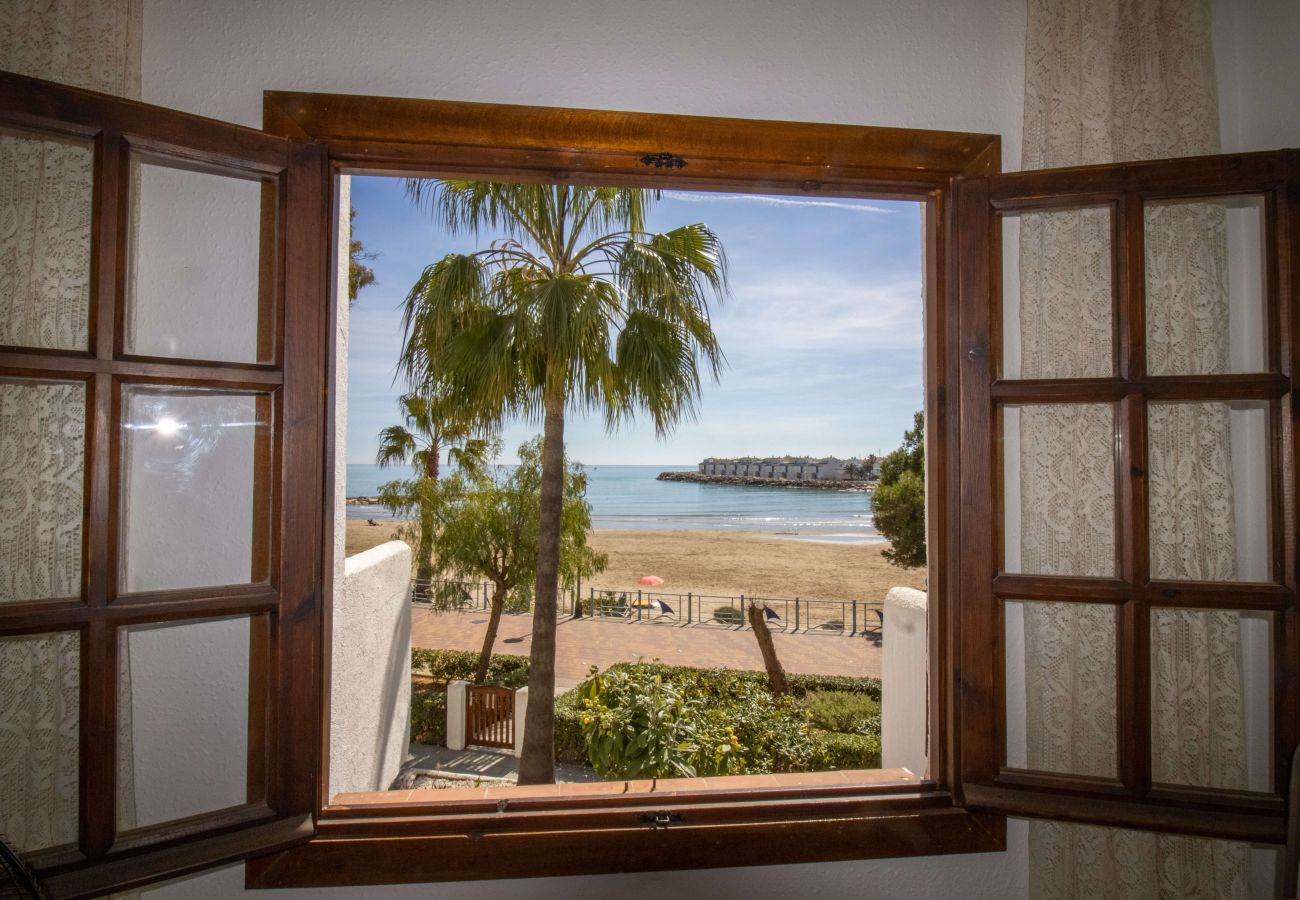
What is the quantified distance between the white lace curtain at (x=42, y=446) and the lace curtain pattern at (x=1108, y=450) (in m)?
1.44

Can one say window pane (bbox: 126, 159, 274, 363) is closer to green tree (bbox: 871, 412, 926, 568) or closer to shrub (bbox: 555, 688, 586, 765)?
shrub (bbox: 555, 688, 586, 765)

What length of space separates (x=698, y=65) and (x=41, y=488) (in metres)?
1.21

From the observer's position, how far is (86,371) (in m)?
0.78

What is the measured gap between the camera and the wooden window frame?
3.22ft

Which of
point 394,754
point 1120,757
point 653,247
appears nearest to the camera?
point 1120,757

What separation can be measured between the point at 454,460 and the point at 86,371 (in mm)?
3493

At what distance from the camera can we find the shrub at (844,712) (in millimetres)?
4016

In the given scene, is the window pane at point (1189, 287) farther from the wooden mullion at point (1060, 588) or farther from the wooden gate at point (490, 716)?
the wooden gate at point (490, 716)

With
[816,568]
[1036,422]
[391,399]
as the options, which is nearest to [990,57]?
[1036,422]

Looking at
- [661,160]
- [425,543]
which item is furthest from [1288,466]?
[425,543]

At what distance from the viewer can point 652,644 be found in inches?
228

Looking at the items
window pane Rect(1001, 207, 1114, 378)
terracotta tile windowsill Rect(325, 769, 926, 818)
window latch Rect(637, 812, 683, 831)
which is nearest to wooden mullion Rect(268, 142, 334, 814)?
terracotta tile windowsill Rect(325, 769, 926, 818)

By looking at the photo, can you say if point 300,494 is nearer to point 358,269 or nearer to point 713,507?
point 358,269

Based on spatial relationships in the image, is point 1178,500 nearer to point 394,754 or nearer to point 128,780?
point 128,780
